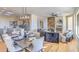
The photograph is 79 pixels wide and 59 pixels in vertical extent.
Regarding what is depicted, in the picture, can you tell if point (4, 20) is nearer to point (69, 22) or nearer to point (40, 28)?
point (40, 28)

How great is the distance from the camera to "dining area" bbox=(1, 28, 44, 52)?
2.55 meters

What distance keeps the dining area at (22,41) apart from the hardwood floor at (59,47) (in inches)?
3.2

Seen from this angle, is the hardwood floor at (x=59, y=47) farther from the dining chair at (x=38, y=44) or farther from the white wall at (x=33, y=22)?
the white wall at (x=33, y=22)

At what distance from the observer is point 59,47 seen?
8.45 ft

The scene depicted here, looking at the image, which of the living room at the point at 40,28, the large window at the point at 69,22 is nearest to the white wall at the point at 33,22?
the living room at the point at 40,28

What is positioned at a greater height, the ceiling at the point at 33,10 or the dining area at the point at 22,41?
the ceiling at the point at 33,10

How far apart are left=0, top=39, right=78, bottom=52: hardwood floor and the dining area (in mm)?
82

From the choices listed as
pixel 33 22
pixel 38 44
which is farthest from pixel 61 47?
pixel 33 22

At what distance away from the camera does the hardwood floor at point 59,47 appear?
2529 millimetres
